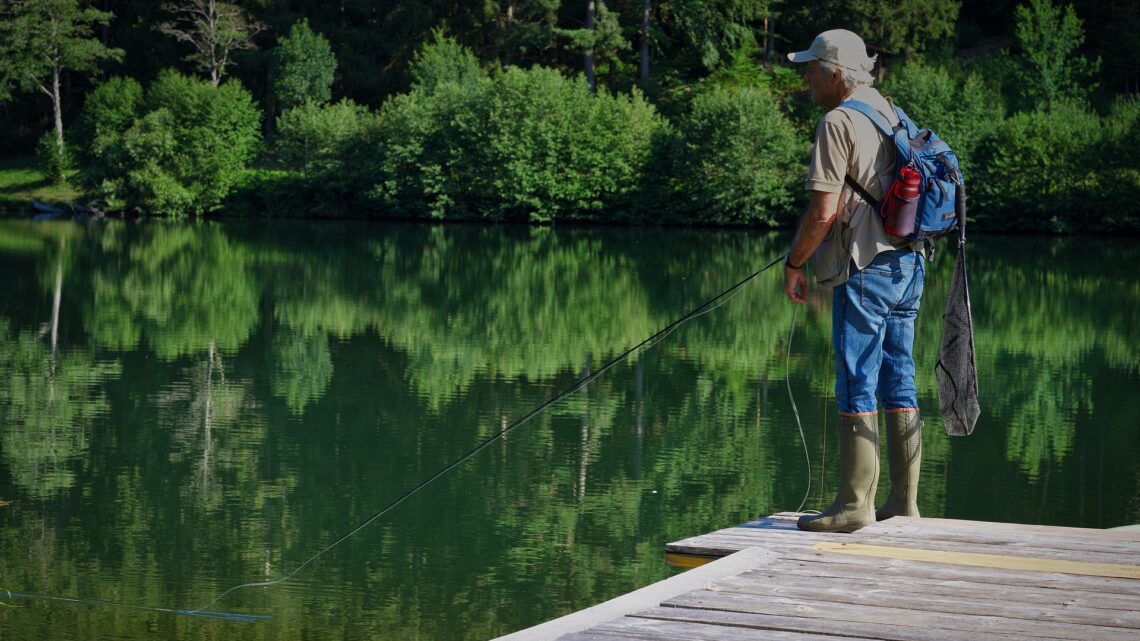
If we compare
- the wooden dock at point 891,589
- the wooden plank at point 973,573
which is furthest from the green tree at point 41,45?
the wooden plank at point 973,573

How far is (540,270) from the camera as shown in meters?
24.7

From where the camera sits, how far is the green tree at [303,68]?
52.2m

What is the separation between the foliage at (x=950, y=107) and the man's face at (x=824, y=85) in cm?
3558

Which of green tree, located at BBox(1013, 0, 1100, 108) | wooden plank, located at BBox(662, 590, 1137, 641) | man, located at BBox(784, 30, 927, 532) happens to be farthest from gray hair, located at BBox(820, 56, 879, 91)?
green tree, located at BBox(1013, 0, 1100, 108)

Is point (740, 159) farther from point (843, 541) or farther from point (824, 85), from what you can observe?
point (843, 541)

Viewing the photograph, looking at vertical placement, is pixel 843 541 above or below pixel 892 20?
below

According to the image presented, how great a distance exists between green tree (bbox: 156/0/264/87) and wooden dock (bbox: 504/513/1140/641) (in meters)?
50.5

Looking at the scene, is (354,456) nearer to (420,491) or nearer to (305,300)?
(420,491)

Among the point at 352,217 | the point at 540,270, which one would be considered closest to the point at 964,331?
the point at 540,270

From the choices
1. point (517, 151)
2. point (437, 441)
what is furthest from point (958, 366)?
point (517, 151)

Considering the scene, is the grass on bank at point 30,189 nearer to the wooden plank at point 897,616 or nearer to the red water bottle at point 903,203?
the red water bottle at point 903,203

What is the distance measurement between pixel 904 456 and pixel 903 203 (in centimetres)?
99

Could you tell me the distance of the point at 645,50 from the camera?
167 feet

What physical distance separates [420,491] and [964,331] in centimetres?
390
